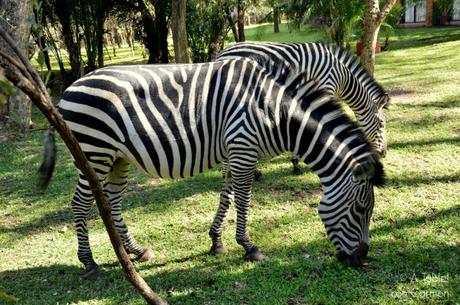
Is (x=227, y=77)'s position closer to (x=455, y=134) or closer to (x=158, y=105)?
(x=158, y=105)

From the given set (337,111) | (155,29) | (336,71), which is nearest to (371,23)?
(336,71)

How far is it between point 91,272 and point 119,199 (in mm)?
764

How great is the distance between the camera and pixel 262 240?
4.91 meters

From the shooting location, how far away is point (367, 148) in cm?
384

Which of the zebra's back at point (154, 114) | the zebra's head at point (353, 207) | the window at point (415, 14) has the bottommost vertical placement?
the zebra's head at point (353, 207)

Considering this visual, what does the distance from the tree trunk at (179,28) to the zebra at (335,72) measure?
211 inches

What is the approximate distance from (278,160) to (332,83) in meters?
1.62

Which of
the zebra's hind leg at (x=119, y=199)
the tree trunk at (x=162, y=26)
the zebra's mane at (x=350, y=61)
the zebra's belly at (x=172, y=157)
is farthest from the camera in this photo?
the tree trunk at (x=162, y=26)

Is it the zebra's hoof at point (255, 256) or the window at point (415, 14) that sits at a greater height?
the window at point (415, 14)

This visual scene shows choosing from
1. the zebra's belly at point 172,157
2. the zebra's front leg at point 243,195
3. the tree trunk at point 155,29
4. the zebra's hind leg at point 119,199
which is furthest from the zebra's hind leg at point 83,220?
the tree trunk at point 155,29

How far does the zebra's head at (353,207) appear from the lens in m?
3.73

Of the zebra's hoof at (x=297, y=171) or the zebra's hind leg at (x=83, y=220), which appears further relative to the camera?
the zebra's hoof at (x=297, y=171)

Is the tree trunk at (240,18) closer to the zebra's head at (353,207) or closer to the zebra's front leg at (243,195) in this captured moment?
the zebra's front leg at (243,195)

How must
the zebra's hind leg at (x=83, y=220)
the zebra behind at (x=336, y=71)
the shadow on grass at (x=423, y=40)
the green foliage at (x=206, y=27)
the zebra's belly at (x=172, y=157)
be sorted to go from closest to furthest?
1. the zebra's belly at (x=172, y=157)
2. the zebra's hind leg at (x=83, y=220)
3. the zebra behind at (x=336, y=71)
4. the green foliage at (x=206, y=27)
5. the shadow on grass at (x=423, y=40)
